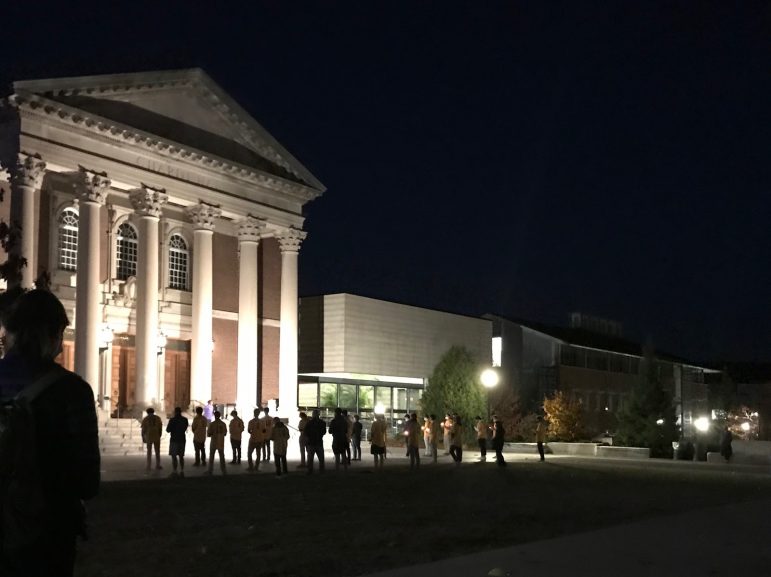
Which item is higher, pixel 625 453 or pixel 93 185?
pixel 93 185

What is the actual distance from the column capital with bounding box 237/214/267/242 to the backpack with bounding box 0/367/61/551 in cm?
3913

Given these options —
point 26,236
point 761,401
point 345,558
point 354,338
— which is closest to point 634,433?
point 354,338

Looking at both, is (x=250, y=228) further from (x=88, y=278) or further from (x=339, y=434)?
(x=339, y=434)

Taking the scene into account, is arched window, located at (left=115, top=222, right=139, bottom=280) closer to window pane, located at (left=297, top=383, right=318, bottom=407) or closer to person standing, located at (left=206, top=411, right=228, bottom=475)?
window pane, located at (left=297, top=383, right=318, bottom=407)

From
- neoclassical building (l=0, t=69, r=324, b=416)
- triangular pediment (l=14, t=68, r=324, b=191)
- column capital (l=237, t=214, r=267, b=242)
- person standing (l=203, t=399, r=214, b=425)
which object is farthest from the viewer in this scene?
column capital (l=237, t=214, r=267, b=242)

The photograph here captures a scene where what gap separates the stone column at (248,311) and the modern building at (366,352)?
729cm

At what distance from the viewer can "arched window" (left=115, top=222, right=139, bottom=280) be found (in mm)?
40000

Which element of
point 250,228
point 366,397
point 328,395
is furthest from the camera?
point 366,397

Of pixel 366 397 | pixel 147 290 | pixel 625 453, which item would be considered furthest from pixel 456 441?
pixel 366 397

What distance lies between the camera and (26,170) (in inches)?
1297

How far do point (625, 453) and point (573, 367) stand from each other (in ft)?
96.1

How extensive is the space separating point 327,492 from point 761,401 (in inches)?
3675

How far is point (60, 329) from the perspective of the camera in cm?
412

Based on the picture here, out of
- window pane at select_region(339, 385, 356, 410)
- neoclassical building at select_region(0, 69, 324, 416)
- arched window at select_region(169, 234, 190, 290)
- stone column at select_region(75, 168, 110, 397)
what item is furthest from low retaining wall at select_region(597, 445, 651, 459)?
stone column at select_region(75, 168, 110, 397)
